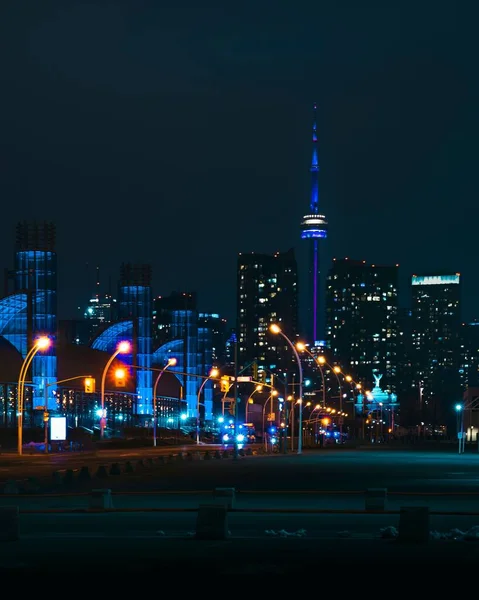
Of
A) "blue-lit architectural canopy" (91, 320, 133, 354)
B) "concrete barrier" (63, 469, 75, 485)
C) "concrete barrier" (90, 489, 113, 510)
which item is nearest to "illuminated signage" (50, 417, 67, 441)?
"concrete barrier" (63, 469, 75, 485)

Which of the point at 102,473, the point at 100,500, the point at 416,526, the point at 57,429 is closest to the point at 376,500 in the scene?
the point at 100,500

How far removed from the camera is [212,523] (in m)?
22.3

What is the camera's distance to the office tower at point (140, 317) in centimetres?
17362

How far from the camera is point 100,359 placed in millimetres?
181250

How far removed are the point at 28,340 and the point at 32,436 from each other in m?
15.1

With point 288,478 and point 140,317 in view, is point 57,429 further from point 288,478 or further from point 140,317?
point 140,317

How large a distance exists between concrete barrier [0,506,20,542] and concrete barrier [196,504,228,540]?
10.9 feet

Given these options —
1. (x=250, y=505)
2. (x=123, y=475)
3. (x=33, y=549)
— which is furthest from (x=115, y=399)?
(x=33, y=549)

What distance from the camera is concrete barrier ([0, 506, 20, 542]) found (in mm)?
21750

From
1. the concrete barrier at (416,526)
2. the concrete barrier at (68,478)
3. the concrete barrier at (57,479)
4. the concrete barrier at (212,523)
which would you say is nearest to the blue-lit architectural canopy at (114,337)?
the concrete barrier at (68,478)

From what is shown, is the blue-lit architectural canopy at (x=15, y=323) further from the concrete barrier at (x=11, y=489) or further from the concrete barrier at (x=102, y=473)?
the concrete barrier at (x=11, y=489)

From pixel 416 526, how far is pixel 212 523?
3705mm

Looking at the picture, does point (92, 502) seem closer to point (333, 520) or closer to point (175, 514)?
point (175, 514)

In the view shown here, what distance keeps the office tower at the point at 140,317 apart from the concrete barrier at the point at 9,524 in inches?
5920
